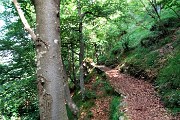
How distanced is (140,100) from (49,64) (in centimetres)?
778

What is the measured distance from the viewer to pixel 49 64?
2.43 meters

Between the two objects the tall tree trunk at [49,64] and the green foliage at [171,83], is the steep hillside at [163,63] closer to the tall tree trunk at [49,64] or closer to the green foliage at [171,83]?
the green foliage at [171,83]

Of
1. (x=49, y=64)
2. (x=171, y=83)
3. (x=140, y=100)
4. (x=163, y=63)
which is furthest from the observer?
(x=163, y=63)

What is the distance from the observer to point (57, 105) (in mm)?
2381

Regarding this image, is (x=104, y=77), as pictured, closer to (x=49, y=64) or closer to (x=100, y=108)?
(x=100, y=108)

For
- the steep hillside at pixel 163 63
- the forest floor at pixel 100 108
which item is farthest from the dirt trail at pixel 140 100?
the forest floor at pixel 100 108

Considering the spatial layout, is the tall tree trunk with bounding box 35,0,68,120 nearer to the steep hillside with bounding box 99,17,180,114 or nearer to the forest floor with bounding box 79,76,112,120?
the steep hillside with bounding box 99,17,180,114

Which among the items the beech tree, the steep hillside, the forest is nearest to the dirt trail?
the forest

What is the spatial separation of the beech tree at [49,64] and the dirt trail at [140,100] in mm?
5756

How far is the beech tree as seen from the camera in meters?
2.37

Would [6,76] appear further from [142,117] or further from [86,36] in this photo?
[142,117]

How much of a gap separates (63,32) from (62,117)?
9.72 m

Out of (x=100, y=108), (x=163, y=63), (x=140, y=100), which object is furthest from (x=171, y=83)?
(x=100, y=108)

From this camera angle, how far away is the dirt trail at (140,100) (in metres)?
7.83
